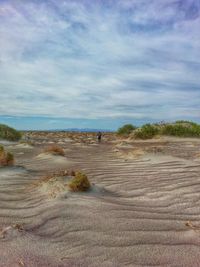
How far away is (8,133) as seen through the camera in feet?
93.7

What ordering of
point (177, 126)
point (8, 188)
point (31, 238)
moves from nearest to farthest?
point (31, 238) → point (8, 188) → point (177, 126)

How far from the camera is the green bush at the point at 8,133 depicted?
28.1 metres

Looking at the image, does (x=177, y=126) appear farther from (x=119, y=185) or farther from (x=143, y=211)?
(x=143, y=211)

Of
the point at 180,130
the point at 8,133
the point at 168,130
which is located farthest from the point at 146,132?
the point at 8,133

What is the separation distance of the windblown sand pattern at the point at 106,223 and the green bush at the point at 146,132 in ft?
70.4

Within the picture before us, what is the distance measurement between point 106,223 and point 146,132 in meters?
25.4

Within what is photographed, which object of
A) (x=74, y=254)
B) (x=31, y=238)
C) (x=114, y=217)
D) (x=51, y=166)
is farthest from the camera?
(x=51, y=166)

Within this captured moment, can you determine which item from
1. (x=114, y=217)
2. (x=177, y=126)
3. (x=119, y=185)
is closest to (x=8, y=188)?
(x=119, y=185)

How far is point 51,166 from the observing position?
11.7 metres

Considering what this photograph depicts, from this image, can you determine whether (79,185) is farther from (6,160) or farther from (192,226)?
(6,160)

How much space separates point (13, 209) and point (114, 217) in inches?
60.1

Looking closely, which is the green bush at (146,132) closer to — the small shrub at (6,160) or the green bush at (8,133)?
the green bush at (8,133)

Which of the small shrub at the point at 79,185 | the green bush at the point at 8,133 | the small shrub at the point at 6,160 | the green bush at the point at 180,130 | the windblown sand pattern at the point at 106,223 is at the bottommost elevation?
the windblown sand pattern at the point at 106,223

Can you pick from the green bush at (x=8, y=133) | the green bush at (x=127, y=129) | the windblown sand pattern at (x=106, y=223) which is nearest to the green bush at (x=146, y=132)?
the green bush at (x=127, y=129)
